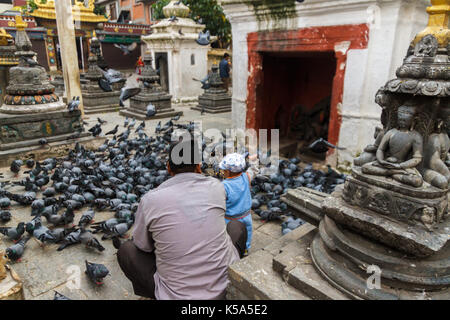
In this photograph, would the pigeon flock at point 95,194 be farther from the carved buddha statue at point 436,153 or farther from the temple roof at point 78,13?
the temple roof at point 78,13

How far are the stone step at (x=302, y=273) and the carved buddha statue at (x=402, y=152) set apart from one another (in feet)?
2.73

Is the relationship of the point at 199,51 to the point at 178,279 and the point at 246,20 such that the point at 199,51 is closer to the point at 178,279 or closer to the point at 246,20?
the point at 246,20

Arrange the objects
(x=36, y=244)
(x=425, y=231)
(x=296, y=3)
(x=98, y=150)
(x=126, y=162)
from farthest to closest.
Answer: (x=98, y=150), (x=126, y=162), (x=296, y=3), (x=36, y=244), (x=425, y=231)

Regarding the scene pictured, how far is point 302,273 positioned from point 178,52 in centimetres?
1320

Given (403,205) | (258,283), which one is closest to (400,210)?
(403,205)

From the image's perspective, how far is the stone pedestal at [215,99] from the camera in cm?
1216

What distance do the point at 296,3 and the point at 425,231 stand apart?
475 centimetres

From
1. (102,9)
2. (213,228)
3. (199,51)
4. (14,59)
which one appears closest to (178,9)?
(199,51)

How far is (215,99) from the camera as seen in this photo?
12.1 meters

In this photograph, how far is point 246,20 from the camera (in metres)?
6.36

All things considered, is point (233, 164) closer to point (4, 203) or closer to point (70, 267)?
point (70, 267)

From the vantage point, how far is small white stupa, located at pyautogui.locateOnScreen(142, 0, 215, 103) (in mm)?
13641

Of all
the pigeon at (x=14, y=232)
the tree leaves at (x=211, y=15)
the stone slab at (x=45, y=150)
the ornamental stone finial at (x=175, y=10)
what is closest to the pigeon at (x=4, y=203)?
the pigeon at (x=14, y=232)

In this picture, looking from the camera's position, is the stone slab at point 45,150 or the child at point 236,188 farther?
the stone slab at point 45,150
